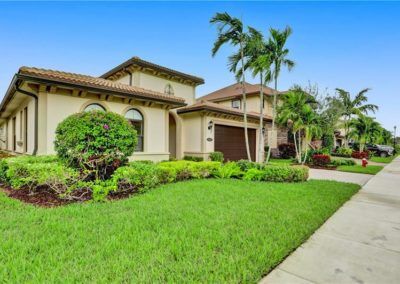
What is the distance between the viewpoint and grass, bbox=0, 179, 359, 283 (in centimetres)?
235

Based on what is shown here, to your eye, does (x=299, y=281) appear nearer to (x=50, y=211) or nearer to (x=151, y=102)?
(x=50, y=211)

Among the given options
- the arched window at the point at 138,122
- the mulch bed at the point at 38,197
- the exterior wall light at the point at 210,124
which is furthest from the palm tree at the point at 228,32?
the mulch bed at the point at 38,197

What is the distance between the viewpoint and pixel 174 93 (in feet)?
50.1

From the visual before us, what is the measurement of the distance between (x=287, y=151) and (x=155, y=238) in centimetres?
2064

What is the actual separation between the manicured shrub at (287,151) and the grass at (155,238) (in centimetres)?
1670

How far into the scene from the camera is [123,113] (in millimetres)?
9672

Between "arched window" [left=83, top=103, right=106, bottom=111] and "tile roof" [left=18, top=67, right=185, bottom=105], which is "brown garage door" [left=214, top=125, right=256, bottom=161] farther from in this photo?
"arched window" [left=83, top=103, right=106, bottom=111]

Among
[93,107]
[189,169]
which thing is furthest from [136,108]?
[189,169]

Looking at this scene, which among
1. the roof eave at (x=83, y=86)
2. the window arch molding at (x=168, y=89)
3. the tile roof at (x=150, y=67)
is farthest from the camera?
the window arch molding at (x=168, y=89)

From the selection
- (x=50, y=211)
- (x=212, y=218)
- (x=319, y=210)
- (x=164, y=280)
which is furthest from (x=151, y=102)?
(x=164, y=280)

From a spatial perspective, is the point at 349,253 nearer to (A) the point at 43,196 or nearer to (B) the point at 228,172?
(B) the point at 228,172

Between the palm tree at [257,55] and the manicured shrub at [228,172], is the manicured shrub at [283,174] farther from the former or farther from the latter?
the palm tree at [257,55]

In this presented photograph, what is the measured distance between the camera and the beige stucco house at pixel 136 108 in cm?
772

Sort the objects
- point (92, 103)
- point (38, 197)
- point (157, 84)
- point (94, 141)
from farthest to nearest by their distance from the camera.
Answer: point (157, 84) < point (92, 103) < point (94, 141) < point (38, 197)
